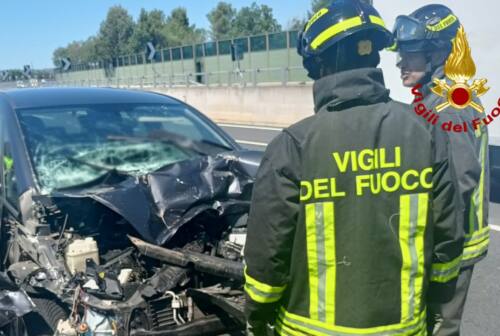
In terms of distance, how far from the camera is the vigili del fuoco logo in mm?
2440

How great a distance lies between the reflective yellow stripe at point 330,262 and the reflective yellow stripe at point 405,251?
0.76 ft

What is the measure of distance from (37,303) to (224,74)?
20.4m

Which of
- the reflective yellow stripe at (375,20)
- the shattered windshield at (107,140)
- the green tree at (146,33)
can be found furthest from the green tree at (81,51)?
the reflective yellow stripe at (375,20)

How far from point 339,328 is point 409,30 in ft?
6.09

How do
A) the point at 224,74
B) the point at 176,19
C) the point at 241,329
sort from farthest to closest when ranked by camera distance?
1. the point at 176,19
2. the point at 224,74
3. the point at 241,329

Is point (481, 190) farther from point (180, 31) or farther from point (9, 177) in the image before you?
point (180, 31)

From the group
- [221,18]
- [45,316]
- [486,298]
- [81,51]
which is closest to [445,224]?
[45,316]

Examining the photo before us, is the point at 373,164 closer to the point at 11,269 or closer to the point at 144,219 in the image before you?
the point at 144,219

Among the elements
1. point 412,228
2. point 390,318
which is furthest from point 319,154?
point 390,318

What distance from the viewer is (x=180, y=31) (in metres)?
81.1

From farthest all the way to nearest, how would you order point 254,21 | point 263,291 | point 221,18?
1. point 221,18
2. point 254,21
3. point 263,291

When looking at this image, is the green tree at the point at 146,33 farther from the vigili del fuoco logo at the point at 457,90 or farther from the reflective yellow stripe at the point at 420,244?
the reflective yellow stripe at the point at 420,244

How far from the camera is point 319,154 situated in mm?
1660

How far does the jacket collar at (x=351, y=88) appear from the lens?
5.59ft
